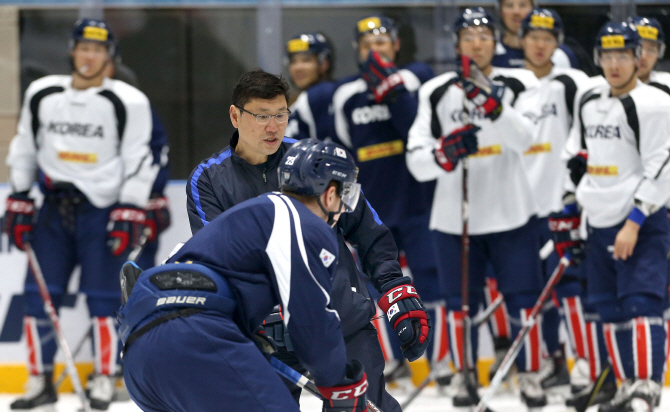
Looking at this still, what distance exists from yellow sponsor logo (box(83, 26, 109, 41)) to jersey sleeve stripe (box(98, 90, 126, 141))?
244 mm

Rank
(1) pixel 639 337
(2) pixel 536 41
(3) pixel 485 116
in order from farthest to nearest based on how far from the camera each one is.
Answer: (2) pixel 536 41, (3) pixel 485 116, (1) pixel 639 337

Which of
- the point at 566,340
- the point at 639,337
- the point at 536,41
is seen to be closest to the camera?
the point at 639,337

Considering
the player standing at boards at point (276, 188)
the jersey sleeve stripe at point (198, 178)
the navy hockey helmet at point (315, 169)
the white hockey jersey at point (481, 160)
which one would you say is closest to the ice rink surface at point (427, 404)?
the white hockey jersey at point (481, 160)

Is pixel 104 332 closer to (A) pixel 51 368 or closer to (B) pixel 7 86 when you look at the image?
(A) pixel 51 368

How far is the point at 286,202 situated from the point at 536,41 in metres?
2.53

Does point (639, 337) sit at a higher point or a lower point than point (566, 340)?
higher

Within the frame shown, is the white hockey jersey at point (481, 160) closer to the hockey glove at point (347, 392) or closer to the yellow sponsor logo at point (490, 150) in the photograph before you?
the yellow sponsor logo at point (490, 150)

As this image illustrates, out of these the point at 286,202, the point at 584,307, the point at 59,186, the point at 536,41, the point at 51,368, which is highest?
the point at 536,41

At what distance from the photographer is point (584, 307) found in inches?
165

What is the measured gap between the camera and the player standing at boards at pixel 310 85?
15.8 feet

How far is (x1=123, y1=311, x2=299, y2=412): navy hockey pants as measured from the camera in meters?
2.06

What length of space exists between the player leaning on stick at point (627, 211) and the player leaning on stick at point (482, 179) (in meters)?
0.30

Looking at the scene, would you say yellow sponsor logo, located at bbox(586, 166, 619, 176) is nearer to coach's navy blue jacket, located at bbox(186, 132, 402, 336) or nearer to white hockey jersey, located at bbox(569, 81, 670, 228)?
white hockey jersey, located at bbox(569, 81, 670, 228)

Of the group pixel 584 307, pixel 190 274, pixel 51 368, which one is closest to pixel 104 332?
pixel 51 368
